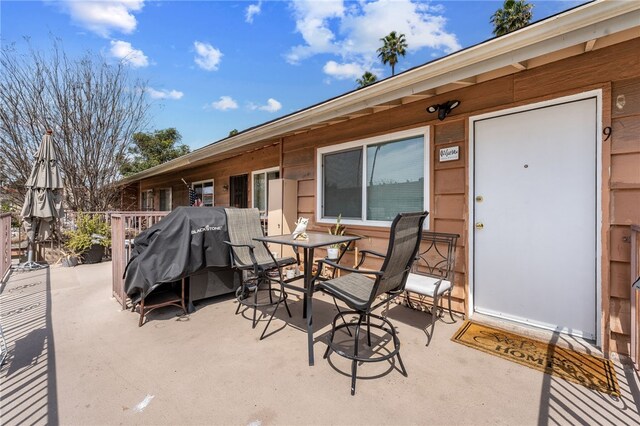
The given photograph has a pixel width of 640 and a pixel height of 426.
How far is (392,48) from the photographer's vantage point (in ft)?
63.9

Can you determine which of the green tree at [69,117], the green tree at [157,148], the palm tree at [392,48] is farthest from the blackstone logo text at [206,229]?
the palm tree at [392,48]

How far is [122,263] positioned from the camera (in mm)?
3336

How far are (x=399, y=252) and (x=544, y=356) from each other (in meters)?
1.55

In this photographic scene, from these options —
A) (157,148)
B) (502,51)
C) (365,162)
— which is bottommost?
(365,162)

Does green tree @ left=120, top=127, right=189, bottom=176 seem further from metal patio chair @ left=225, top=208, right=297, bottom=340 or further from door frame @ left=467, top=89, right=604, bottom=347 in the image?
door frame @ left=467, top=89, right=604, bottom=347

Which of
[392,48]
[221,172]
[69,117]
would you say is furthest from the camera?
[392,48]

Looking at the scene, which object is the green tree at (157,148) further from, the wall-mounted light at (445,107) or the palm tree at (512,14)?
the palm tree at (512,14)

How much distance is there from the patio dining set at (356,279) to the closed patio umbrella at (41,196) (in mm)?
3939

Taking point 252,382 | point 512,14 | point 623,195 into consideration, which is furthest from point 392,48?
point 252,382

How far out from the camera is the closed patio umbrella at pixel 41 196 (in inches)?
206

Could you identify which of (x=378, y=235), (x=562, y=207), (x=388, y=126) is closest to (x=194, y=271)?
(x=378, y=235)

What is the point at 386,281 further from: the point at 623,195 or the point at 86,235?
the point at 86,235

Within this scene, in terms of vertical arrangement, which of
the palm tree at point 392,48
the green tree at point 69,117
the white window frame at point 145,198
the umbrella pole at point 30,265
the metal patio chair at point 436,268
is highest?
the palm tree at point 392,48

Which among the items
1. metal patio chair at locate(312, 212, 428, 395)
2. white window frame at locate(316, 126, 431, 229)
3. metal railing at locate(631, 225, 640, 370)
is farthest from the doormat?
white window frame at locate(316, 126, 431, 229)
